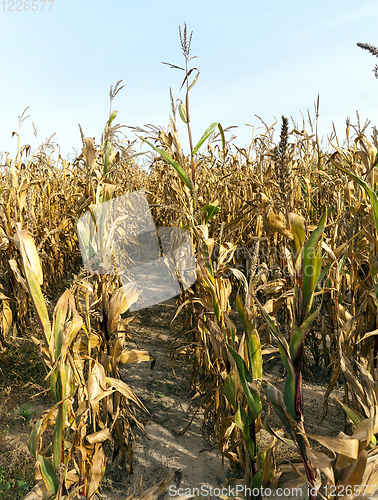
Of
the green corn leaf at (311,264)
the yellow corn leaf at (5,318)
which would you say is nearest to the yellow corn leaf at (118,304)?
the green corn leaf at (311,264)

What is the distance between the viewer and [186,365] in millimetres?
2283

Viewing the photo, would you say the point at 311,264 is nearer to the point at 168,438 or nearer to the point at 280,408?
the point at 280,408

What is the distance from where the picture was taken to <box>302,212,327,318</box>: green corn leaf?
28.8 inches

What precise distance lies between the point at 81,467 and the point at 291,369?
807 millimetres

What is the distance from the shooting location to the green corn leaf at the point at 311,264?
73cm

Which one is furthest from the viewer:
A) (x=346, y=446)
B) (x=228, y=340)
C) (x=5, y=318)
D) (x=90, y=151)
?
(x=5, y=318)

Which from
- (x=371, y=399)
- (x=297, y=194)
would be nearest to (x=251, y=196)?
(x=297, y=194)

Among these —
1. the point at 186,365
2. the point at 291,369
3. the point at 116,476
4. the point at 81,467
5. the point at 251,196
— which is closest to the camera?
the point at 291,369

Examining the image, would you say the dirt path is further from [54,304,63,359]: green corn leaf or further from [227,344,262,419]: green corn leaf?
[54,304,63,359]: green corn leaf

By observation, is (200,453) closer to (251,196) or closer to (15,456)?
(15,456)

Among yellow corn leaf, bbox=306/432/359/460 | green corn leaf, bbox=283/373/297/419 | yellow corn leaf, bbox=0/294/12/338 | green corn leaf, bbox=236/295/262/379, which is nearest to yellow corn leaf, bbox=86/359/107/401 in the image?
green corn leaf, bbox=236/295/262/379

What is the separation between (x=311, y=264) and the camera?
746 mm

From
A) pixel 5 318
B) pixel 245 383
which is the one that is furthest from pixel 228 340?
pixel 5 318

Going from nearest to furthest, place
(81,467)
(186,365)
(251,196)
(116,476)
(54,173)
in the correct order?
(81,467)
(116,476)
(186,365)
(251,196)
(54,173)
